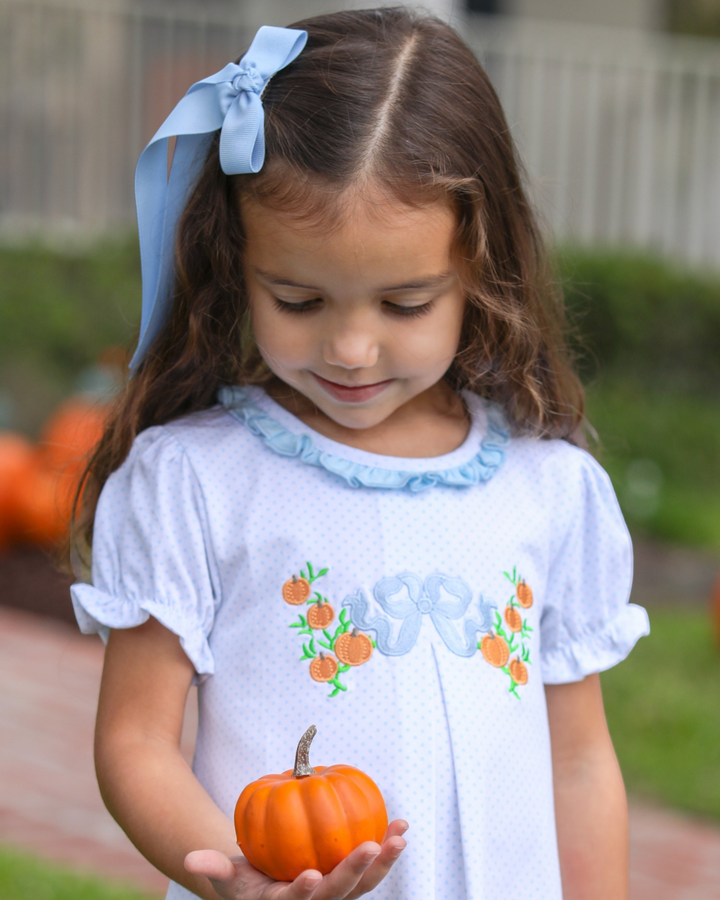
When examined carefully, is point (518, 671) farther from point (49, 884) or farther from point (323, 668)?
point (49, 884)

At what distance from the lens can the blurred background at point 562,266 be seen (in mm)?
5082

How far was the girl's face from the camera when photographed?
63.3 inches

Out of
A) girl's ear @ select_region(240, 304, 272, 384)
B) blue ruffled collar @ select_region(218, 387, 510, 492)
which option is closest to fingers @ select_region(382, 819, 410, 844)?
blue ruffled collar @ select_region(218, 387, 510, 492)

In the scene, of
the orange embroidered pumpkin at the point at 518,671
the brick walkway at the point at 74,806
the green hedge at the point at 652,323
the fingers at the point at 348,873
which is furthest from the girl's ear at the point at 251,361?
the green hedge at the point at 652,323

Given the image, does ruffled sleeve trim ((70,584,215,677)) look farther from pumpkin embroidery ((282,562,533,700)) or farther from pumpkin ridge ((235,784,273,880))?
pumpkin ridge ((235,784,273,880))

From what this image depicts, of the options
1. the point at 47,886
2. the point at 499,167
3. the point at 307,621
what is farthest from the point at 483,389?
the point at 47,886

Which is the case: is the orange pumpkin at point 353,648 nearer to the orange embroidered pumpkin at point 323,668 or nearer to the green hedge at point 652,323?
the orange embroidered pumpkin at point 323,668

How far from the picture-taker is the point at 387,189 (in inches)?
64.3

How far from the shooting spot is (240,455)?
1800 mm

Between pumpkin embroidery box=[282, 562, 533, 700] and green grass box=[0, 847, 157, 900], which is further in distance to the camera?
green grass box=[0, 847, 157, 900]

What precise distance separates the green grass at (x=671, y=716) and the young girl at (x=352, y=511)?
218 cm

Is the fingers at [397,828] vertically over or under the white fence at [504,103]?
over

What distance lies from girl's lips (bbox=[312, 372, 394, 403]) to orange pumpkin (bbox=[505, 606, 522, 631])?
1.24ft

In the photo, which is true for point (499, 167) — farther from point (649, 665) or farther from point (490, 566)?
point (649, 665)
